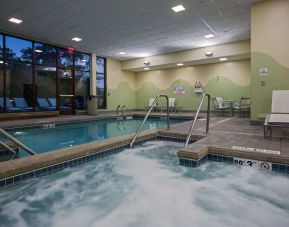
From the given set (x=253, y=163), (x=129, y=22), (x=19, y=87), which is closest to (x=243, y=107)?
(x=129, y=22)

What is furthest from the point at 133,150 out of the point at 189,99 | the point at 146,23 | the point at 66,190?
the point at 189,99

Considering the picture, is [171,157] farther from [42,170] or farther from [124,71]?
[124,71]

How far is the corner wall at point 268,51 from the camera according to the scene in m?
4.84

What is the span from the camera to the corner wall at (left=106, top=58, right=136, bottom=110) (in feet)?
37.3

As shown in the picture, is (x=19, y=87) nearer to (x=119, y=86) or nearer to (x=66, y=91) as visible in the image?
(x=66, y=91)

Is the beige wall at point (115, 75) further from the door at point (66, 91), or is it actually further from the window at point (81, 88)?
the door at point (66, 91)

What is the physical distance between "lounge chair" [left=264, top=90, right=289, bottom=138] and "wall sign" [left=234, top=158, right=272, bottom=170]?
1150 mm

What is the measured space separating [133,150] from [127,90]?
9.01m

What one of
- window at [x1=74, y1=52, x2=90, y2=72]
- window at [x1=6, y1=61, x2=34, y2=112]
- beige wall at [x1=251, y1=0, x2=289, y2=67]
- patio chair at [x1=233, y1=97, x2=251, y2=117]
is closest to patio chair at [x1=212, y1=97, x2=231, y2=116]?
patio chair at [x1=233, y1=97, x2=251, y2=117]

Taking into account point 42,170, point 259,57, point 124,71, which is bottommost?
point 42,170

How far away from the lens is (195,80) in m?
10.6

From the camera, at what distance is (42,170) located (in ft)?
8.23

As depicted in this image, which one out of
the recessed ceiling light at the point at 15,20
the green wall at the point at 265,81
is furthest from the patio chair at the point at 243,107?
the recessed ceiling light at the point at 15,20

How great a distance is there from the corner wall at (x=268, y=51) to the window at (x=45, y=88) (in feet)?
25.1
